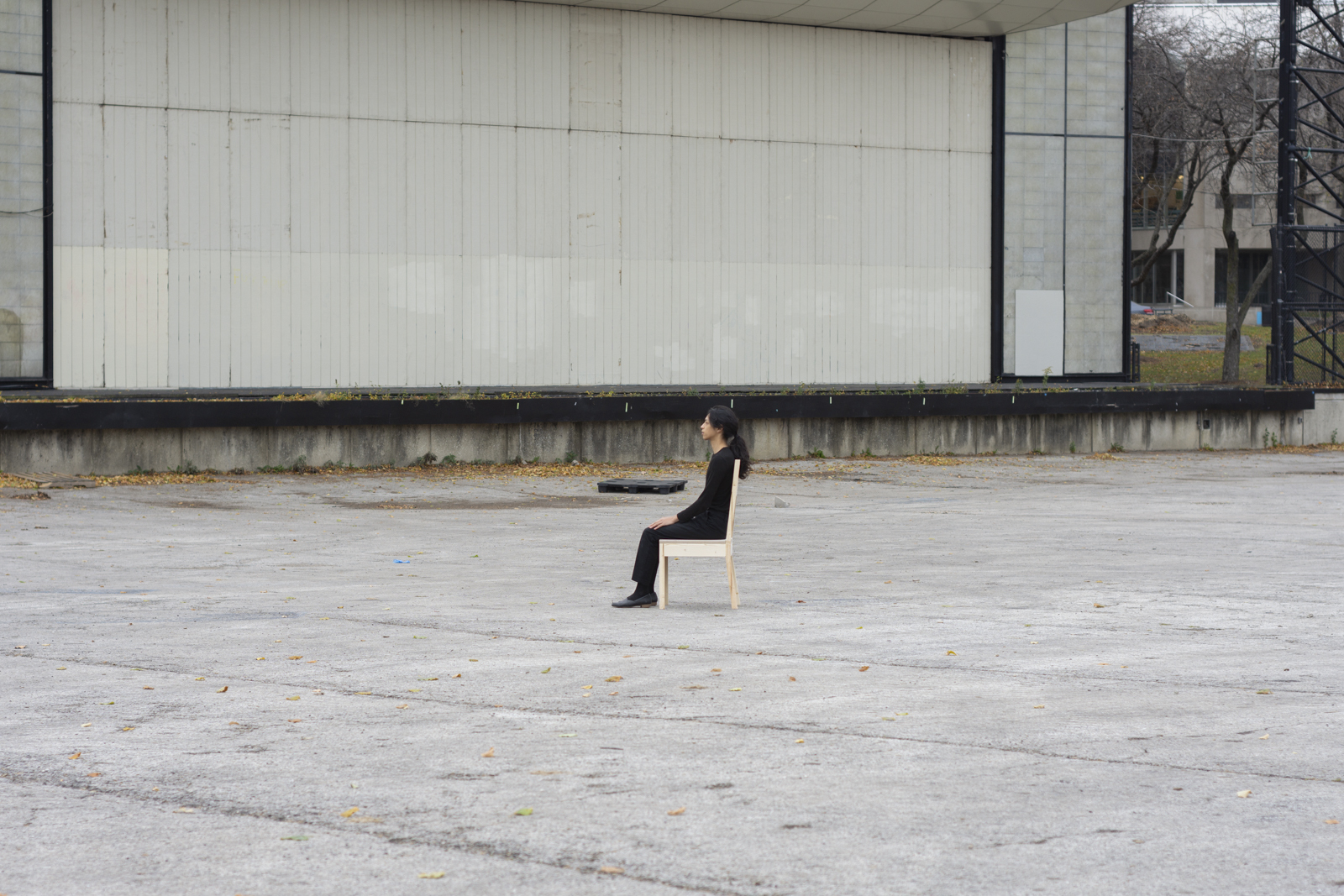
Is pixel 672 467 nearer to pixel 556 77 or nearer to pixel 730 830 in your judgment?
pixel 556 77

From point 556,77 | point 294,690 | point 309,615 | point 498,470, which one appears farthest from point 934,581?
point 556,77

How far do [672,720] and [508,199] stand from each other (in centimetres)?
2299

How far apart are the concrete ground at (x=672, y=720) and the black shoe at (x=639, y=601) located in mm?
288

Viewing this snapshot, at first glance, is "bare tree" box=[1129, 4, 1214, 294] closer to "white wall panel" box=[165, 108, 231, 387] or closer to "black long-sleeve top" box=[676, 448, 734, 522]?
"white wall panel" box=[165, 108, 231, 387]

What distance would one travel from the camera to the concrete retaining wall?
22875 mm

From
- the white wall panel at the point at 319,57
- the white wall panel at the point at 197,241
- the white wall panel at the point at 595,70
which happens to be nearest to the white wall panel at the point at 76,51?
the white wall panel at the point at 197,241

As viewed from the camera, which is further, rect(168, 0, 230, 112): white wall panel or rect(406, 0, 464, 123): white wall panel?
rect(406, 0, 464, 123): white wall panel

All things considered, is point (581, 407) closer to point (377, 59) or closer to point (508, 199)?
point (508, 199)

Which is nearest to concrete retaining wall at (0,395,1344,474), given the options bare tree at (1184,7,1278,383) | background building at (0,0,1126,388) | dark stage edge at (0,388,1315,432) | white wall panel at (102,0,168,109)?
dark stage edge at (0,388,1315,432)

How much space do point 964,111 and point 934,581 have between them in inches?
891

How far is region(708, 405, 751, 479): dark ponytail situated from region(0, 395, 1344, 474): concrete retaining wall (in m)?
14.3

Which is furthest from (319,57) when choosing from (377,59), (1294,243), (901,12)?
(1294,243)

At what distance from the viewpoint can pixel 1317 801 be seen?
225 inches

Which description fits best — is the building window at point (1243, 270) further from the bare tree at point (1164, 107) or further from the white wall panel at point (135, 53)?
the white wall panel at point (135, 53)
